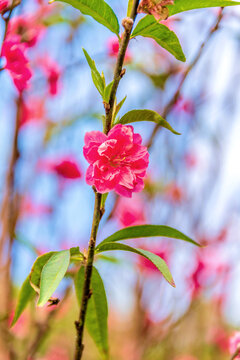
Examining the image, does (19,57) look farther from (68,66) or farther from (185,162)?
(185,162)

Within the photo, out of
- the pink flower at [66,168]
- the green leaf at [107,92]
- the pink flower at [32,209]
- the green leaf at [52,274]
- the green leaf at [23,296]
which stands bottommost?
the pink flower at [32,209]

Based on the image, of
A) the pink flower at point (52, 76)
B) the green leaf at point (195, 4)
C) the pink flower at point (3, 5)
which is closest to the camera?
the green leaf at point (195, 4)

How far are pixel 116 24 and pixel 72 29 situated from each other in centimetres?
116

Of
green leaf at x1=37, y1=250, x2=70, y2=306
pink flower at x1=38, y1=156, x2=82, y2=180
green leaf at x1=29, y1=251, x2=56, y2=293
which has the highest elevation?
green leaf at x1=37, y1=250, x2=70, y2=306

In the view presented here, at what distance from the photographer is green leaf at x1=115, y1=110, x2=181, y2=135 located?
2.08 feet

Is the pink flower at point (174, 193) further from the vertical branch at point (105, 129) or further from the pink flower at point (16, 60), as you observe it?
the vertical branch at point (105, 129)

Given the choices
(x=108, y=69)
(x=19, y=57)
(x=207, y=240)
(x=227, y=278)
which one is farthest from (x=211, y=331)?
(x=19, y=57)

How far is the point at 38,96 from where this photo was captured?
204cm

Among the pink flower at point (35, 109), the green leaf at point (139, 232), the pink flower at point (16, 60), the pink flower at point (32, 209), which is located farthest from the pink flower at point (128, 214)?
the green leaf at point (139, 232)

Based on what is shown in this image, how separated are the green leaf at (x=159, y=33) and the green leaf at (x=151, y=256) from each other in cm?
34

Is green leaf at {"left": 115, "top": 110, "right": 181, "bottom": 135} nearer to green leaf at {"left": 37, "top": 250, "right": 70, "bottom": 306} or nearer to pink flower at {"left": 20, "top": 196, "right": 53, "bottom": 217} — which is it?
green leaf at {"left": 37, "top": 250, "right": 70, "bottom": 306}

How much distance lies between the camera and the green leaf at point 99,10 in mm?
647

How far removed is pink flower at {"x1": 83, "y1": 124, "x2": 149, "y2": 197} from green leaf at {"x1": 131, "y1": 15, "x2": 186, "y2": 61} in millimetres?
153

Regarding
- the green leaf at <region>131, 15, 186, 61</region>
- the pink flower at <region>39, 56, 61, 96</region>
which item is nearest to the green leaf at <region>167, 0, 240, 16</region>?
the green leaf at <region>131, 15, 186, 61</region>
